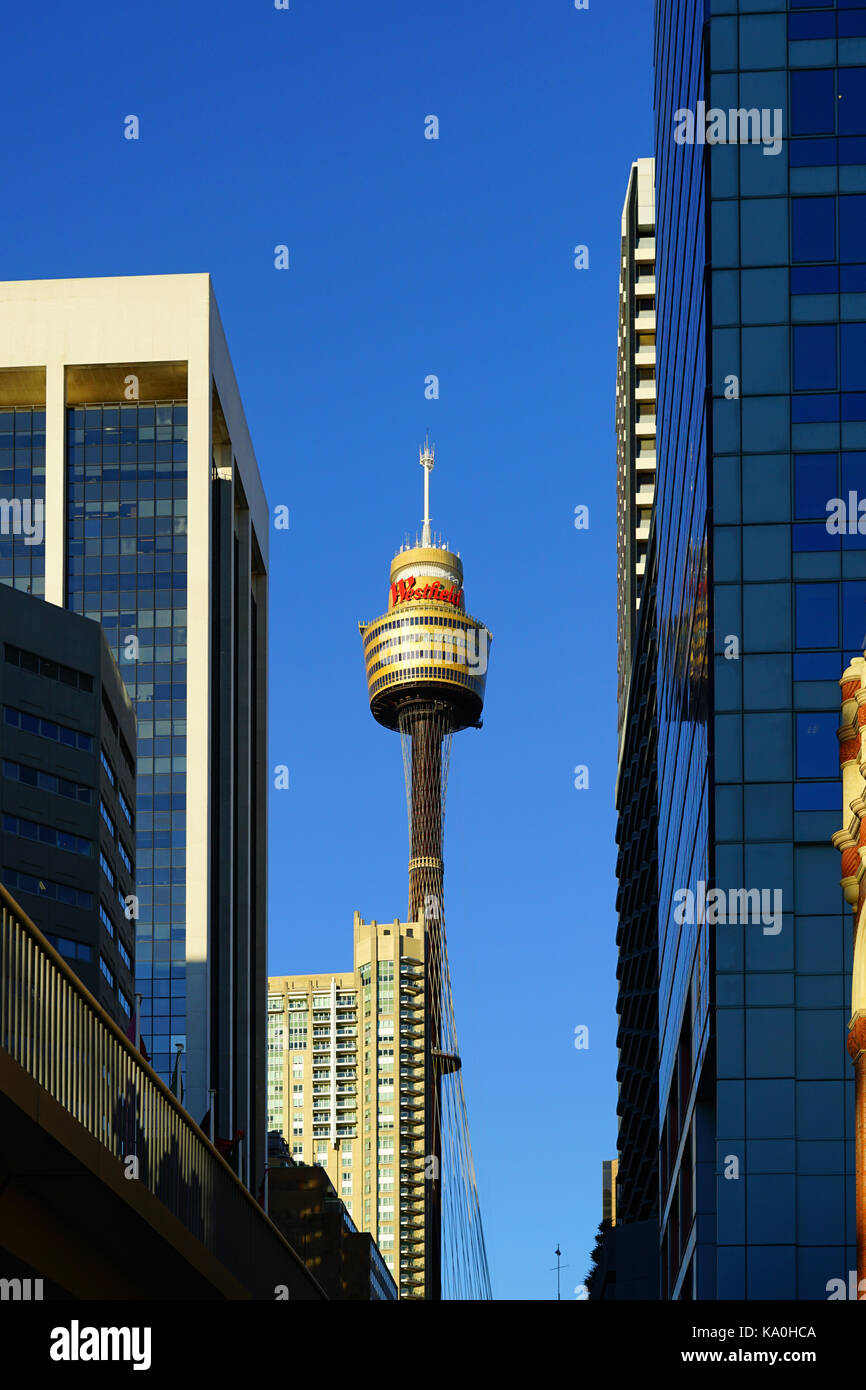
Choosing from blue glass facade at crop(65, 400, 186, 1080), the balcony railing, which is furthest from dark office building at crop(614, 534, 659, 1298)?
the balcony railing

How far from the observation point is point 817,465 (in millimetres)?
Result: 60094

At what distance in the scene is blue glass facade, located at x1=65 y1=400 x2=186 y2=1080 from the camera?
149m

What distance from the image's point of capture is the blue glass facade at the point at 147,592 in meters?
149

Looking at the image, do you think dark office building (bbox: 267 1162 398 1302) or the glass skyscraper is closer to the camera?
dark office building (bbox: 267 1162 398 1302)

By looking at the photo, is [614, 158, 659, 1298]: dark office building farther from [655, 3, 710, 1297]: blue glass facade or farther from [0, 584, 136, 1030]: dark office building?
[0, 584, 136, 1030]: dark office building

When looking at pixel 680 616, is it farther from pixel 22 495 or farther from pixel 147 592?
pixel 22 495

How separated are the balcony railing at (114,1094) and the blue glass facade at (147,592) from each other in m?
120

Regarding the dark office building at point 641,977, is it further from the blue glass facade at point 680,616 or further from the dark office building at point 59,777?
the dark office building at point 59,777

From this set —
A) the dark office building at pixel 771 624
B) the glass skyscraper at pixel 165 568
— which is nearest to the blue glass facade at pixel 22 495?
the glass skyscraper at pixel 165 568

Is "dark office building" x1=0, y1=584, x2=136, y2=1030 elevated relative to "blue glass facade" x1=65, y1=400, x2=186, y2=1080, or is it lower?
lower

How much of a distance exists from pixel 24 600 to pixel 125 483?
63.5 metres

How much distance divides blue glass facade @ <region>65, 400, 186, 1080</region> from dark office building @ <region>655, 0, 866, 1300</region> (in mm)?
86024
